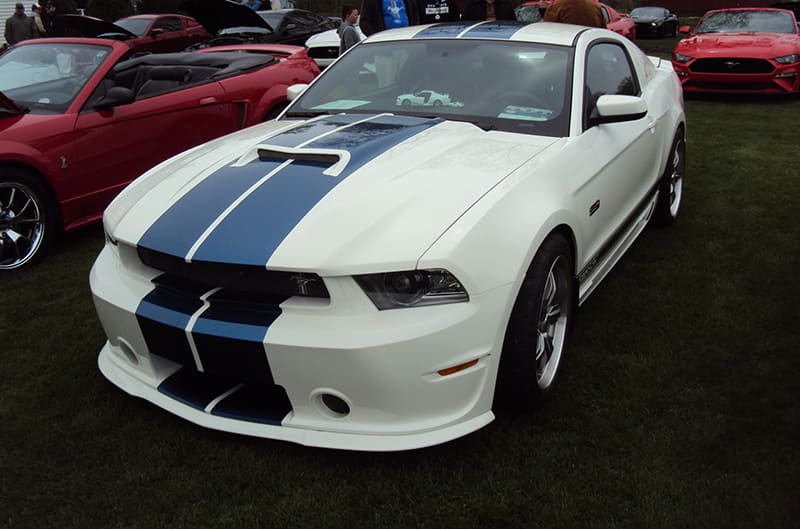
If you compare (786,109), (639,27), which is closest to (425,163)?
(786,109)

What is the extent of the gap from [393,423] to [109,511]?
3.14 ft

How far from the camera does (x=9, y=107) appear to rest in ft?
14.9

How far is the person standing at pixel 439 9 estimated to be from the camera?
6.94m

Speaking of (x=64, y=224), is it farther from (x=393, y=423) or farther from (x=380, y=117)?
(x=393, y=423)

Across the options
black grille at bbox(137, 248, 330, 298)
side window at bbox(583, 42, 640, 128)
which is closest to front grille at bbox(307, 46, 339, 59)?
side window at bbox(583, 42, 640, 128)

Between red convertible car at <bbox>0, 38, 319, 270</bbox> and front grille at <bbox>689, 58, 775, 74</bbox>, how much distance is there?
22.1 feet

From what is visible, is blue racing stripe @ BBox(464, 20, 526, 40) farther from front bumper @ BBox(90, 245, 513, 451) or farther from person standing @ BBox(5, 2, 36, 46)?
person standing @ BBox(5, 2, 36, 46)

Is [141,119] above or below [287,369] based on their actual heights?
above

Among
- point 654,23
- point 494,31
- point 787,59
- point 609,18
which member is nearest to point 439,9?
point 494,31

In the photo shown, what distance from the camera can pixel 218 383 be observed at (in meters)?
2.57

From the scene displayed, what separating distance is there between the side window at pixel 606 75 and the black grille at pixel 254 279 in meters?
1.62

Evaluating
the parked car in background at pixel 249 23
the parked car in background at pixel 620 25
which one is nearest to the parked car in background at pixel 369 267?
the parked car in background at pixel 249 23

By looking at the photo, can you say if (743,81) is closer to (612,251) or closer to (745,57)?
(745,57)

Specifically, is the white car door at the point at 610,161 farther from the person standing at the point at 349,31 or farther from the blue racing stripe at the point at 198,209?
the person standing at the point at 349,31
